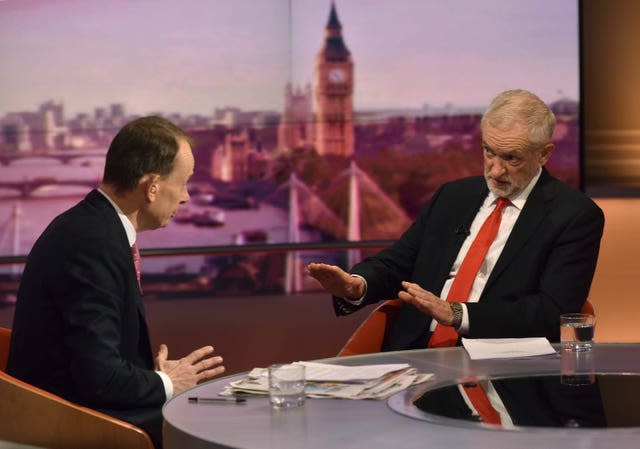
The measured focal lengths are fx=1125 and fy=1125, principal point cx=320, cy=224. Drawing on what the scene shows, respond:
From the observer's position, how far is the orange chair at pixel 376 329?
3465mm

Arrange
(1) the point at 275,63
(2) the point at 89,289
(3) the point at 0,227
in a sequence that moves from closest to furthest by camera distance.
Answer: (2) the point at 89,289 → (3) the point at 0,227 → (1) the point at 275,63

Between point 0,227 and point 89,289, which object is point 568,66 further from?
point 89,289

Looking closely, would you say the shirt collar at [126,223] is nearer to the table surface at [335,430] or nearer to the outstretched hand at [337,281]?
the table surface at [335,430]

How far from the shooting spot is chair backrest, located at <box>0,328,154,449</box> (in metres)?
2.42

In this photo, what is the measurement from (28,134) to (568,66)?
8.45ft

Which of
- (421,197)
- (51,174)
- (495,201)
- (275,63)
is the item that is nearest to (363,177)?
(421,197)

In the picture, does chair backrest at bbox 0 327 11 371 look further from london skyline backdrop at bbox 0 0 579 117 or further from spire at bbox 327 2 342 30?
spire at bbox 327 2 342 30

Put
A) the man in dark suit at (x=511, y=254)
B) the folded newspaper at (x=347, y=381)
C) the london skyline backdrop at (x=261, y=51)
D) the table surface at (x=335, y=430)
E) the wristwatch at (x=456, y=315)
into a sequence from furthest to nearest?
the london skyline backdrop at (x=261, y=51) < the man in dark suit at (x=511, y=254) < the wristwatch at (x=456, y=315) < the folded newspaper at (x=347, y=381) < the table surface at (x=335, y=430)

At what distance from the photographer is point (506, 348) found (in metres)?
2.78

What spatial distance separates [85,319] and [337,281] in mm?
1086

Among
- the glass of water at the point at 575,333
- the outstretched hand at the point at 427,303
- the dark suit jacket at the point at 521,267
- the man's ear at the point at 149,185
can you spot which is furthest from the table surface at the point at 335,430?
the dark suit jacket at the point at 521,267

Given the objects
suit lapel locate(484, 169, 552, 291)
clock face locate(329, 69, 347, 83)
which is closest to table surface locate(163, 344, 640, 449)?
suit lapel locate(484, 169, 552, 291)

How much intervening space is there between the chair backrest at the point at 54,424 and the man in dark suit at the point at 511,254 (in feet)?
3.28

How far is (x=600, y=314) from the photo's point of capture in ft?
17.9
